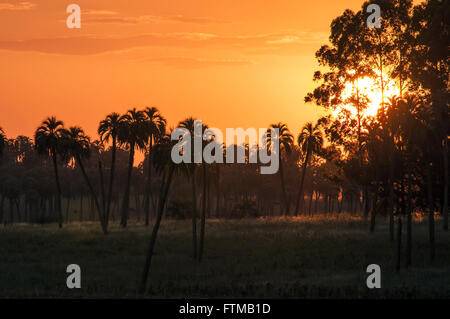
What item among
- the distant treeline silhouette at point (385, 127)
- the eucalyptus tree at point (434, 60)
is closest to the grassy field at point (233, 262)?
the distant treeline silhouette at point (385, 127)

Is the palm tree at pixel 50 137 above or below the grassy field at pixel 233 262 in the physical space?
above

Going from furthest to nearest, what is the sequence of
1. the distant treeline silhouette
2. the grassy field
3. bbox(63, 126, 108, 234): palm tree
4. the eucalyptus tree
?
bbox(63, 126, 108, 234): palm tree < the eucalyptus tree < the distant treeline silhouette < the grassy field

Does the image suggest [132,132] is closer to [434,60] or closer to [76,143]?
[76,143]

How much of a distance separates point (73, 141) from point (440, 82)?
45.1 meters

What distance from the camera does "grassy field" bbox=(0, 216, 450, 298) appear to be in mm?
40938

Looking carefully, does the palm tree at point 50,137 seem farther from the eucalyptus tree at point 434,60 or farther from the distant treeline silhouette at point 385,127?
the eucalyptus tree at point 434,60

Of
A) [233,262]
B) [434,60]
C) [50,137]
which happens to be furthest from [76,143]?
[434,60]

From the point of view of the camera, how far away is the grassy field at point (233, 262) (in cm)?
4094

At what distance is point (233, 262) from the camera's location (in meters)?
58.8

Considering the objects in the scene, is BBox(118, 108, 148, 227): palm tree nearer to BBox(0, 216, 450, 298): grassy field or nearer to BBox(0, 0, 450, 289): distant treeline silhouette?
BBox(0, 0, 450, 289): distant treeline silhouette

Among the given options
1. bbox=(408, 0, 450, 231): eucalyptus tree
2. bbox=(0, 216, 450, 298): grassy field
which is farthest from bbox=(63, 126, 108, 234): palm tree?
bbox=(408, 0, 450, 231): eucalyptus tree

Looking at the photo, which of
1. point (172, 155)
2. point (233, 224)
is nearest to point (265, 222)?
point (233, 224)

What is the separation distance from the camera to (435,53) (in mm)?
61938
